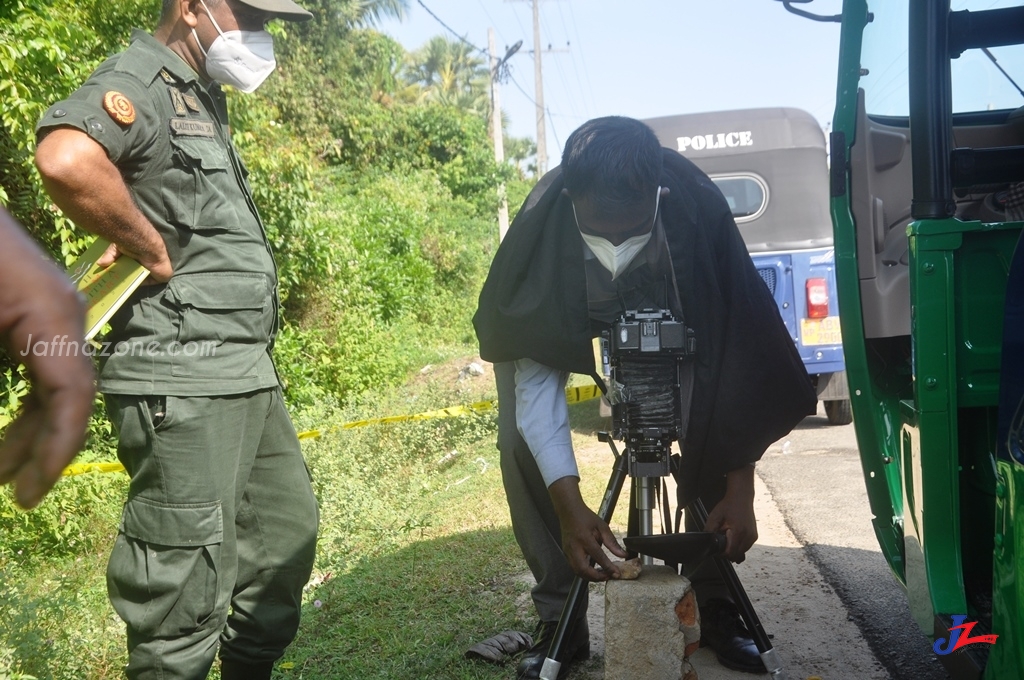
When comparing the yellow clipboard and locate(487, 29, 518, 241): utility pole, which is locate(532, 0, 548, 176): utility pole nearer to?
locate(487, 29, 518, 241): utility pole

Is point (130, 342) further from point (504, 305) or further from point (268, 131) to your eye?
point (268, 131)

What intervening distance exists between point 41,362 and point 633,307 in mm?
2070

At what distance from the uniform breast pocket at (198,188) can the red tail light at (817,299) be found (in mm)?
6135

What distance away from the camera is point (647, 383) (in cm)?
258

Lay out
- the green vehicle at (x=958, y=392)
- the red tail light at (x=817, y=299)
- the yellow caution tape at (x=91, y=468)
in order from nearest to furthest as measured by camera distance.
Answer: the green vehicle at (x=958, y=392)
the yellow caution tape at (x=91, y=468)
the red tail light at (x=817, y=299)

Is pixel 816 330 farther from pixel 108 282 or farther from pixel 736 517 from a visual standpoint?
pixel 108 282

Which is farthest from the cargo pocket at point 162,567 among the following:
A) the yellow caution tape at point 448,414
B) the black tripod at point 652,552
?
the yellow caution tape at point 448,414

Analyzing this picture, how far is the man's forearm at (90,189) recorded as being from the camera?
7.20 feet

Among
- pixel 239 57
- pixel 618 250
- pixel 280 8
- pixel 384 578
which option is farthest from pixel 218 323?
→ pixel 384 578

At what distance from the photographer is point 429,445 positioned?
677 centimetres

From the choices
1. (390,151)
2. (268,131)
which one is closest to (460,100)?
(390,151)

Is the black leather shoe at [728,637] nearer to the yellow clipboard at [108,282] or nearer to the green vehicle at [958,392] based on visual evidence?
the green vehicle at [958,392]

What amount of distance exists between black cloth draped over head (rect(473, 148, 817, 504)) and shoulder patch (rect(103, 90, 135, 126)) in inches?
45.8

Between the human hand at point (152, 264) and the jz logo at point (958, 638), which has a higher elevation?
the human hand at point (152, 264)
